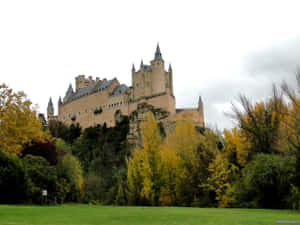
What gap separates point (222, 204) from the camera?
1083 inches

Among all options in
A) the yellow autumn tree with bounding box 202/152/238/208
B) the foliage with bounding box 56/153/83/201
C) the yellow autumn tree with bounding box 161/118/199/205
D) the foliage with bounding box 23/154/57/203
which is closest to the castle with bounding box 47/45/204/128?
the foliage with bounding box 56/153/83/201

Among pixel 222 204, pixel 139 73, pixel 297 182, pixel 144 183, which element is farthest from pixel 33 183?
pixel 139 73

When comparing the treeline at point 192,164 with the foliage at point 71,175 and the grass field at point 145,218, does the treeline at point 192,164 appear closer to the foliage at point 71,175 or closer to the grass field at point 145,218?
the foliage at point 71,175

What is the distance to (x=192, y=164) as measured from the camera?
102ft

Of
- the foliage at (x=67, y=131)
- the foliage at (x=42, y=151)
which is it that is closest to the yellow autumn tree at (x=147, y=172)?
the foliage at (x=42, y=151)

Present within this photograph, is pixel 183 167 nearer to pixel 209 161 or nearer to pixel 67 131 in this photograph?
pixel 209 161

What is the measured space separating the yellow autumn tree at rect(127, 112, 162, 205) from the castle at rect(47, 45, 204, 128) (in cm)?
3187

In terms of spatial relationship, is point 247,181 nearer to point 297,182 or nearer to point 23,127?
point 297,182

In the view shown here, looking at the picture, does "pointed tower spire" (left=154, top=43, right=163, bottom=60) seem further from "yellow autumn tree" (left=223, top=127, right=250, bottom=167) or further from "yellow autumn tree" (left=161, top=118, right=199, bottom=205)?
"yellow autumn tree" (left=223, top=127, right=250, bottom=167)

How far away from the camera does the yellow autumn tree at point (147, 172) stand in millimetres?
29766

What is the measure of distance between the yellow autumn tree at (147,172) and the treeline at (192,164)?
3.6 inches

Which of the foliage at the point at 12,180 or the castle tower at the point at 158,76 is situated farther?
the castle tower at the point at 158,76

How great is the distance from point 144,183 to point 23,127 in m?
13.6

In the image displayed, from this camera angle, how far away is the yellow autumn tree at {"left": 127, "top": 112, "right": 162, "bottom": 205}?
97.7ft
